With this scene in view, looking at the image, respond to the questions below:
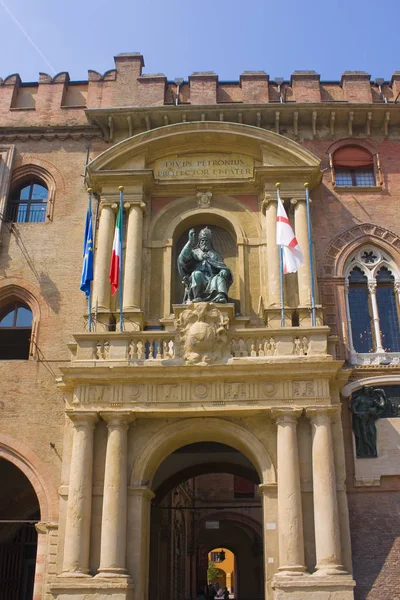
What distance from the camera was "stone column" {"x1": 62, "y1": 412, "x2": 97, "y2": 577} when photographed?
1420 cm

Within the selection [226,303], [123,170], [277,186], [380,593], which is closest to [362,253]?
[277,186]

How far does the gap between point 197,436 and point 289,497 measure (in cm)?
293

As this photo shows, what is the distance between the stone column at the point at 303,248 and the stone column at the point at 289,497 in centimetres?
320

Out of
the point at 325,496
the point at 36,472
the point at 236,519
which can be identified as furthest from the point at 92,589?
the point at 236,519

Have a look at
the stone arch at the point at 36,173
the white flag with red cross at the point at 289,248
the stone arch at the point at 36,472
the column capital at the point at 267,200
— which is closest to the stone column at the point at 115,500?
the stone arch at the point at 36,472

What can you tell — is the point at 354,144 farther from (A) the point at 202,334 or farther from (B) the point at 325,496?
(B) the point at 325,496

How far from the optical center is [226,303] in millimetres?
16656

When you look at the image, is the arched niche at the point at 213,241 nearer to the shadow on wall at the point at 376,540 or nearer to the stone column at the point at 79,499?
the stone column at the point at 79,499

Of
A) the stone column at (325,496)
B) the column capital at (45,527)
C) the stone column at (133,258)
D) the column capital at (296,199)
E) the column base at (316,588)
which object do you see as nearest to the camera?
the column base at (316,588)

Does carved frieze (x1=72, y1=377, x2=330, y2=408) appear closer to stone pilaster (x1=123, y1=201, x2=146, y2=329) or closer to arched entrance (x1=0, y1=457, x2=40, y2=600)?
stone pilaster (x1=123, y1=201, x2=146, y2=329)

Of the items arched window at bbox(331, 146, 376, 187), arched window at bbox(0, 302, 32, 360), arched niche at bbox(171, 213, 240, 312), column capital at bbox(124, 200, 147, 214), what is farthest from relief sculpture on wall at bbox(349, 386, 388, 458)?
arched window at bbox(0, 302, 32, 360)

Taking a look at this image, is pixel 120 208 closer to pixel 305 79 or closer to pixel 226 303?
pixel 226 303

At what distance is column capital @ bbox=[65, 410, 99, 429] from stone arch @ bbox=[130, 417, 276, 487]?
4.46ft

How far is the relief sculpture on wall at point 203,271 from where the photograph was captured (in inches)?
671
